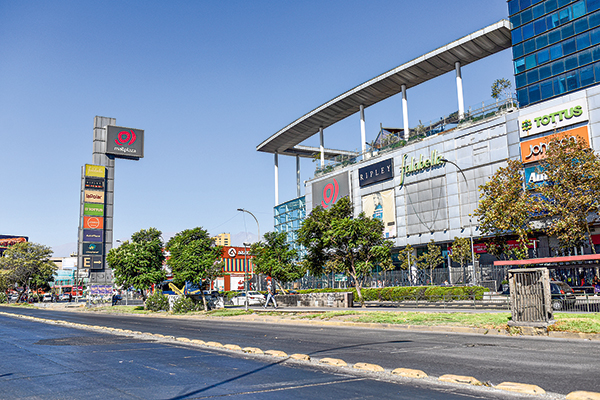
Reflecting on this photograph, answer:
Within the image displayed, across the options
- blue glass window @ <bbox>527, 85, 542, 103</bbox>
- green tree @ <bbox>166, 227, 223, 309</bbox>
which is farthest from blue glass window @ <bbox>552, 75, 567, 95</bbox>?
green tree @ <bbox>166, 227, 223, 309</bbox>

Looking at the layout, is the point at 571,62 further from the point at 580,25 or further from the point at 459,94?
the point at 459,94

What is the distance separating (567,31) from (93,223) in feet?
272

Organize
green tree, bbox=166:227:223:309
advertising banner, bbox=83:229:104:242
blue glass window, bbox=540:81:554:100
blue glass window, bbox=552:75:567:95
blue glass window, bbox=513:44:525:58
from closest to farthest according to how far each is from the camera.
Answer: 1. green tree, bbox=166:227:223:309
2. blue glass window, bbox=552:75:567:95
3. blue glass window, bbox=540:81:554:100
4. blue glass window, bbox=513:44:525:58
5. advertising banner, bbox=83:229:104:242

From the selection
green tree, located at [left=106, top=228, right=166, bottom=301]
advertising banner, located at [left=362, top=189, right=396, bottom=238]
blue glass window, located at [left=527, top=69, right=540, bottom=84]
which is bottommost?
green tree, located at [left=106, top=228, right=166, bottom=301]

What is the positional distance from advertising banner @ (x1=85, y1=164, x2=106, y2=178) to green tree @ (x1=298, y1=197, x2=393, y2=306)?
6674cm

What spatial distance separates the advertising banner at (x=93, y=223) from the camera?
93.7m

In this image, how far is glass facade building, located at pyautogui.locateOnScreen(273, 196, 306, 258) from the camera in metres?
91.3

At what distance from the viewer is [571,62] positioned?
1796 inches

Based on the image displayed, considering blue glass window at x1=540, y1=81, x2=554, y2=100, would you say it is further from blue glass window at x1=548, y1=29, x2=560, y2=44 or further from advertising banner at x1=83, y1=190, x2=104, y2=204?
advertising banner at x1=83, y1=190, x2=104, y2=204

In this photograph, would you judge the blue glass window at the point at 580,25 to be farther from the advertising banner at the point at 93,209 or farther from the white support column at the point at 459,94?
the advertising banner at the point at 93,209

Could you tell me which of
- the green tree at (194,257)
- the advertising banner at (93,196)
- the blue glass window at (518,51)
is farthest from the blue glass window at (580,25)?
the advertising banner at (93,196)

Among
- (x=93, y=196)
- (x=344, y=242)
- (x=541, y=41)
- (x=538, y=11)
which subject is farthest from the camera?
(x=93, y=196)

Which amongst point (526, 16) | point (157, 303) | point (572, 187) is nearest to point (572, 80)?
point (526, 16)

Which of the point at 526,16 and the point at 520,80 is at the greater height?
the point at 526,16
